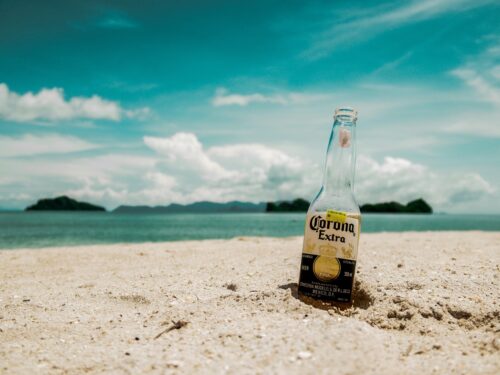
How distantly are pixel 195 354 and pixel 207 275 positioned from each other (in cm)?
246

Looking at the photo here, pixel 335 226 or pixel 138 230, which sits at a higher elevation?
pixel 335 226

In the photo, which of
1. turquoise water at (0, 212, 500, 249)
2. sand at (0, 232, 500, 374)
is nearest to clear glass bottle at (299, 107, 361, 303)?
sand at (0, 232, 500, 374)

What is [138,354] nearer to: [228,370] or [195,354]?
[195,354]

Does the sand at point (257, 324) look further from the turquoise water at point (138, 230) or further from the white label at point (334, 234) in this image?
the turquoise water at point (138, 230)

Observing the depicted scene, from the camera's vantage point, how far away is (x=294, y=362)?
94.2 inches

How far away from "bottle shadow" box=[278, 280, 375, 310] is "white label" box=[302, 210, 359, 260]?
43 cm

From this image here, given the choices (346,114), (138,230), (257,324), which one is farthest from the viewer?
(138,230)

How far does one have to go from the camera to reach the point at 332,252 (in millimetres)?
3260

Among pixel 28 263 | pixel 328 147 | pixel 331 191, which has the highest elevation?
pixel 328 147

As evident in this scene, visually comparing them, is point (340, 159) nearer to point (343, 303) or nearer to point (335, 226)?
point (335, 226)

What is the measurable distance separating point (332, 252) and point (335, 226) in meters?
0.21

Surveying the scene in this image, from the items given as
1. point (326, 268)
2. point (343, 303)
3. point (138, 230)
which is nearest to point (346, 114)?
point (326, 268)

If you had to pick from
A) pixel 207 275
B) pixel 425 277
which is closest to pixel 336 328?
pixel 425 277

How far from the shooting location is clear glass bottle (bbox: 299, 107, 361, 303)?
128 inches
